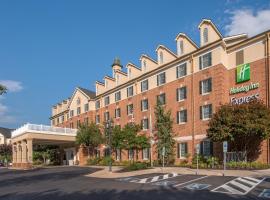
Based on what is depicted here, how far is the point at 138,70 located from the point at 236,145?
66.1ft

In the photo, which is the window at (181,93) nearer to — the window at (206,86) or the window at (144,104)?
the window at (206,86)

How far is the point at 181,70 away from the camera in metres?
41.4

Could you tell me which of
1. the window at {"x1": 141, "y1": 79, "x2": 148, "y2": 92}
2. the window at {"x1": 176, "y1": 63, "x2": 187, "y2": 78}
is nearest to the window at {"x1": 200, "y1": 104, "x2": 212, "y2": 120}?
the window at {"x1": 176, "y1": 63, "x2": 187, "y2": 78}

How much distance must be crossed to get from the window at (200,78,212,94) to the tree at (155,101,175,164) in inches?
203

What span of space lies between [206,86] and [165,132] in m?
6.90

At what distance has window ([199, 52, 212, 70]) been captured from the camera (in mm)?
37531

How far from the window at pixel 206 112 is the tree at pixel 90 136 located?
18.2 metres

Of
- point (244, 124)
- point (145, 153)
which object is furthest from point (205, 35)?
point (145, 153)

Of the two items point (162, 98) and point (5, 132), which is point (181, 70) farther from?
point (5, 132)

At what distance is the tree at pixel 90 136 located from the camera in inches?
2077

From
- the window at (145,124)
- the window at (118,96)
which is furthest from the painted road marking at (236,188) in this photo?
the window at (118,96)

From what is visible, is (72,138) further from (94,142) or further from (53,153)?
(53,153)

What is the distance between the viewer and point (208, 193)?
55.3 feet

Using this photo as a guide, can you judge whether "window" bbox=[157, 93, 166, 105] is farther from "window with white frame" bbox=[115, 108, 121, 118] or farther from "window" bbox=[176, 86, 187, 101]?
"window with white frame" bbox=[115, 108, 121, 118]
